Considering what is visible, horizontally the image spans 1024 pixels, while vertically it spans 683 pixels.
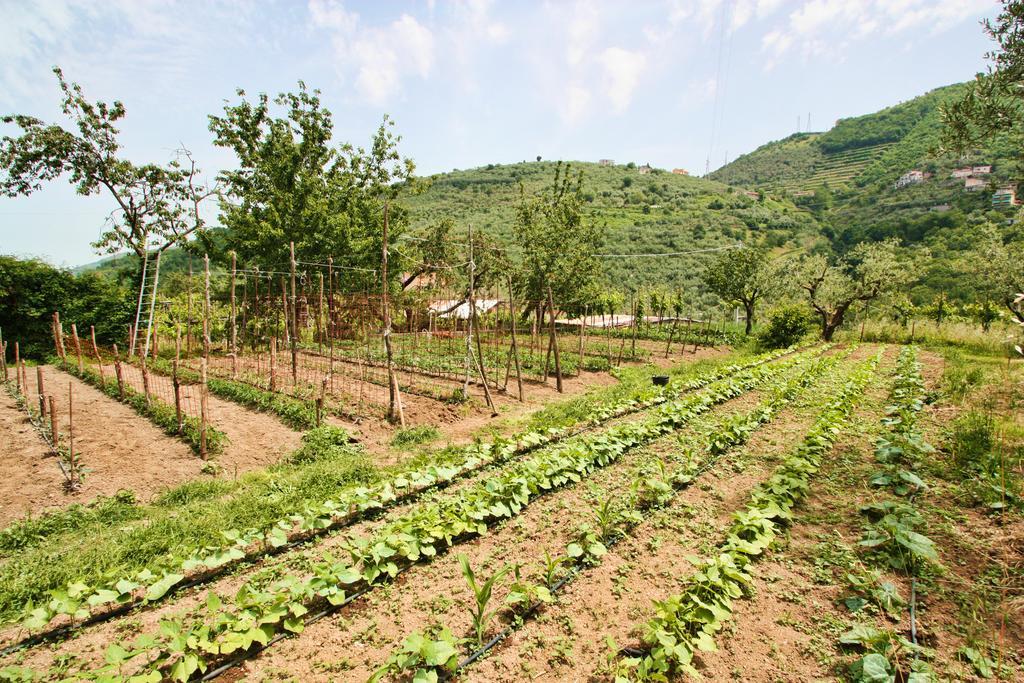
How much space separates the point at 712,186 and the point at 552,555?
295ft

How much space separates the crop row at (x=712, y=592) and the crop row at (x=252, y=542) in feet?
11.4

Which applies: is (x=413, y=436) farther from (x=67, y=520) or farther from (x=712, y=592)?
(x=712, y=592)

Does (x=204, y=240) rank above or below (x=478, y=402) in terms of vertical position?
above

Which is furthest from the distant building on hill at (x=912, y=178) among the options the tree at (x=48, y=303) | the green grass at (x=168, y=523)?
the tree at (x=48, y=303)

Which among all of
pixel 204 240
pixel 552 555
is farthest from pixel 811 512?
pixel 204 240

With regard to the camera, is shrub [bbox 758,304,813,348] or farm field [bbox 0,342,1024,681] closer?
farm field [bbox 0,342,1024,681]

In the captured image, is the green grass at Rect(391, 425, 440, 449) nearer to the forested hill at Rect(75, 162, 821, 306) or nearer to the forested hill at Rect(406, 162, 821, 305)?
the forested hill at Rect(75, 162, 821, 306)

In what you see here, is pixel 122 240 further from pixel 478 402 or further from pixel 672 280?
pixel 672 280

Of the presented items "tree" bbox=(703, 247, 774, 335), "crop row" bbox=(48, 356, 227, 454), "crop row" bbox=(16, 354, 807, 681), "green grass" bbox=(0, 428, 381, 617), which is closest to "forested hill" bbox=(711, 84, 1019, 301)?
"crop row" bbox=(16, 354, 807, 681)

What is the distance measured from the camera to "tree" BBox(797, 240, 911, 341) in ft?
76.3

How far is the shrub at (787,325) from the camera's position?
2328cm

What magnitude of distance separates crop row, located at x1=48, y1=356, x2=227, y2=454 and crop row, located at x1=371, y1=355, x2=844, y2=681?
21.1ft

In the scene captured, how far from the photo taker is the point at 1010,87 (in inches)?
243

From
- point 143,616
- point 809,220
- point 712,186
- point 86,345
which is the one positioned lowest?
point 143,616
